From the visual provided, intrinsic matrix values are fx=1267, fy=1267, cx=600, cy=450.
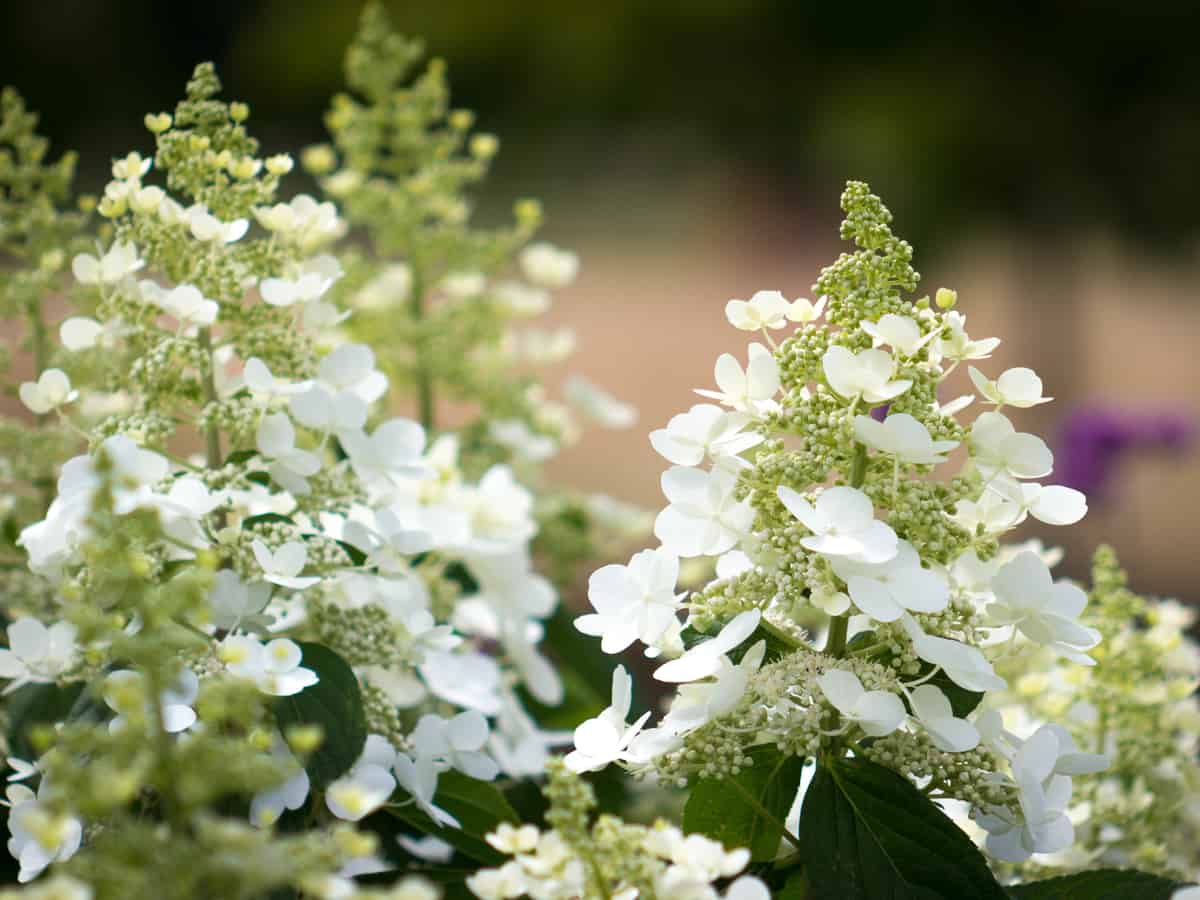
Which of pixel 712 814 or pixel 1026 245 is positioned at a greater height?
pixel 1026 245

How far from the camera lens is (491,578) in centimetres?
95

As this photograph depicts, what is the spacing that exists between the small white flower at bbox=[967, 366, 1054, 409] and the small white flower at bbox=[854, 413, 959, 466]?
50 millimetres

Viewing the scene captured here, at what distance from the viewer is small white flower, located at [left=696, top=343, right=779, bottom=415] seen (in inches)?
22.9

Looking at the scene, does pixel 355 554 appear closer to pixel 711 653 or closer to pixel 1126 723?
pixel 711 653

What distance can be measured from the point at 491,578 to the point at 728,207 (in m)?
5.65

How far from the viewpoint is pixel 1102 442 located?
93.8 inches

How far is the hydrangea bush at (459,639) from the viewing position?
48 cm

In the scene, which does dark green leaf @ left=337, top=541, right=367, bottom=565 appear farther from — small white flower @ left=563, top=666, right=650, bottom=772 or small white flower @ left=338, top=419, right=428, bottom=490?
small white flower @ left=563, top=666, right=650, bottom=772

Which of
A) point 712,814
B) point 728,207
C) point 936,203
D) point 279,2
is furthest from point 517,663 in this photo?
point 728,207

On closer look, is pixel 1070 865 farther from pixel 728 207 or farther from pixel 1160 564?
pixel 728 207

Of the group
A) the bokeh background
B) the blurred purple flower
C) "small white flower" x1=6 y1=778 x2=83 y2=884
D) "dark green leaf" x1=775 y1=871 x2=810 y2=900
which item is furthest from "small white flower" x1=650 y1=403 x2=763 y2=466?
the bokeh background

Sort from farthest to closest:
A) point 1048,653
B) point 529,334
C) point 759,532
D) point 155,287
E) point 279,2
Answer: point 279,2 < point 529,334 < point 1048,653 < point 155,287 < point 759,532

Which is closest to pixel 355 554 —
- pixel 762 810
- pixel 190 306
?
pixel 190 306

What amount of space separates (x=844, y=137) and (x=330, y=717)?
3.55 meters
